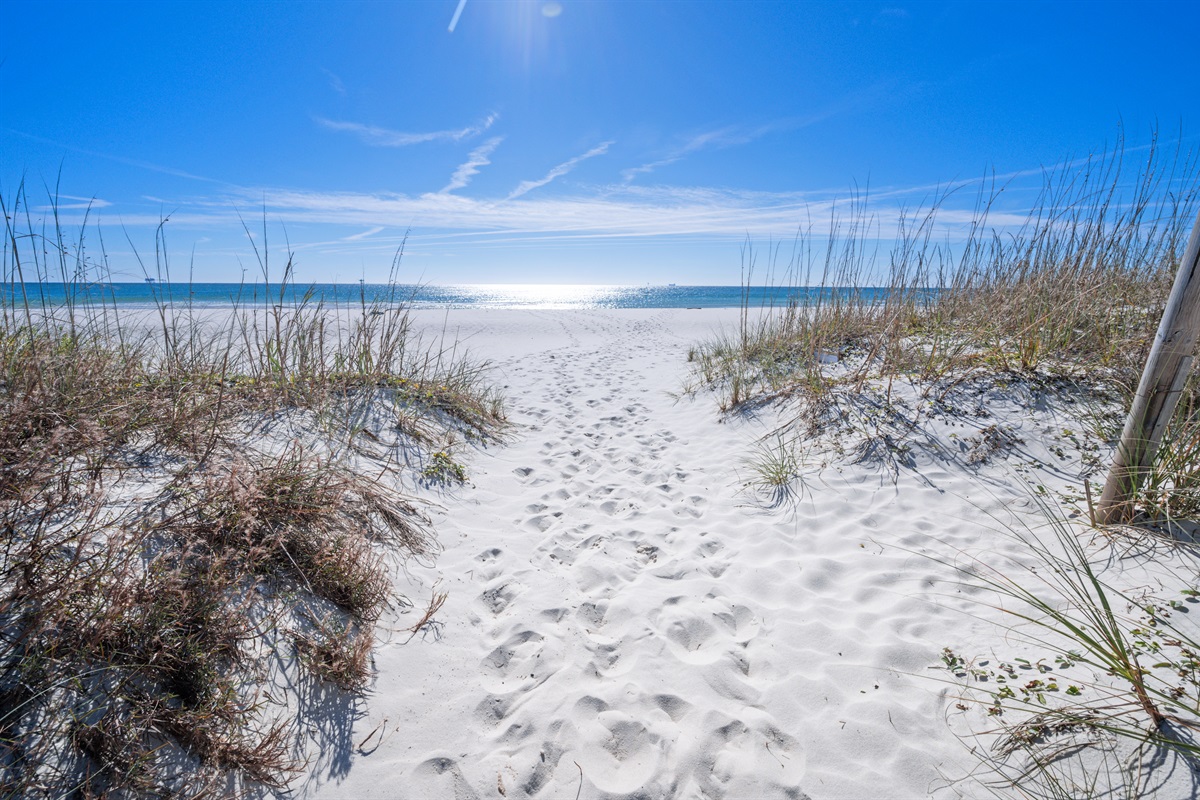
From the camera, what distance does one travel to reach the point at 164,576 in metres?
1.67

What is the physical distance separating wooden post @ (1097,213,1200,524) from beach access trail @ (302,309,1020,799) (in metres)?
0.62

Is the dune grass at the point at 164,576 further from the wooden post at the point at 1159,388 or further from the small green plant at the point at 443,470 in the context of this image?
the wooden post at the point at 1159,388

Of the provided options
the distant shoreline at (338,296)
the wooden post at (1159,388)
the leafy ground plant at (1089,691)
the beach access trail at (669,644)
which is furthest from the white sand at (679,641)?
the distant shoreline at (338,296)

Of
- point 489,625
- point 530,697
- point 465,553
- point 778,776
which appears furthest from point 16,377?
point 778,776

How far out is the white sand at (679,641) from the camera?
164cm

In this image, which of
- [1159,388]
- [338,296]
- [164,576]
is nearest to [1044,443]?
[1159,388]

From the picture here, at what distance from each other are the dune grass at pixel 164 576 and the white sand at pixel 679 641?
27 centimetres

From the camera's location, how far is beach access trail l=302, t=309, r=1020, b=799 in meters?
1.64

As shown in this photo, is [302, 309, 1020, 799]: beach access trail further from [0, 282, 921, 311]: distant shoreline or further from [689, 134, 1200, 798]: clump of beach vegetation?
[0, 282, 921, 311]: distant shoreline

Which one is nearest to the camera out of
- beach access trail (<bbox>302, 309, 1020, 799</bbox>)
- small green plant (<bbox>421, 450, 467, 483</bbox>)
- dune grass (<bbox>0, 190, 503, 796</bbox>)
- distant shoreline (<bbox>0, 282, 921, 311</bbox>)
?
dune grass (<bbox>0, 190, 503, 796</bbox>)

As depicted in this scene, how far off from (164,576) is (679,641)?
2007 millimetres

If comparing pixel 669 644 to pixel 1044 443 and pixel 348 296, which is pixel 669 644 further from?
pixel 348 296

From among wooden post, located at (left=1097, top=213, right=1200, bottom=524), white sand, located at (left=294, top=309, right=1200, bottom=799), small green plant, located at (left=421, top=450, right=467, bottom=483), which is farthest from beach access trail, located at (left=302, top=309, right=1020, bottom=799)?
wooden post, located at (left=1097, top=213, right=1200, bottom=524)

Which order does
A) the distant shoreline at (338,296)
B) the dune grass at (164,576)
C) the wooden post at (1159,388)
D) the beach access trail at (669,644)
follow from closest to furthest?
the dune grass at (164,576) → the beach access trail at (669,644) → the wooden post at (1159,388) → the distant shoreline at (338,296)
